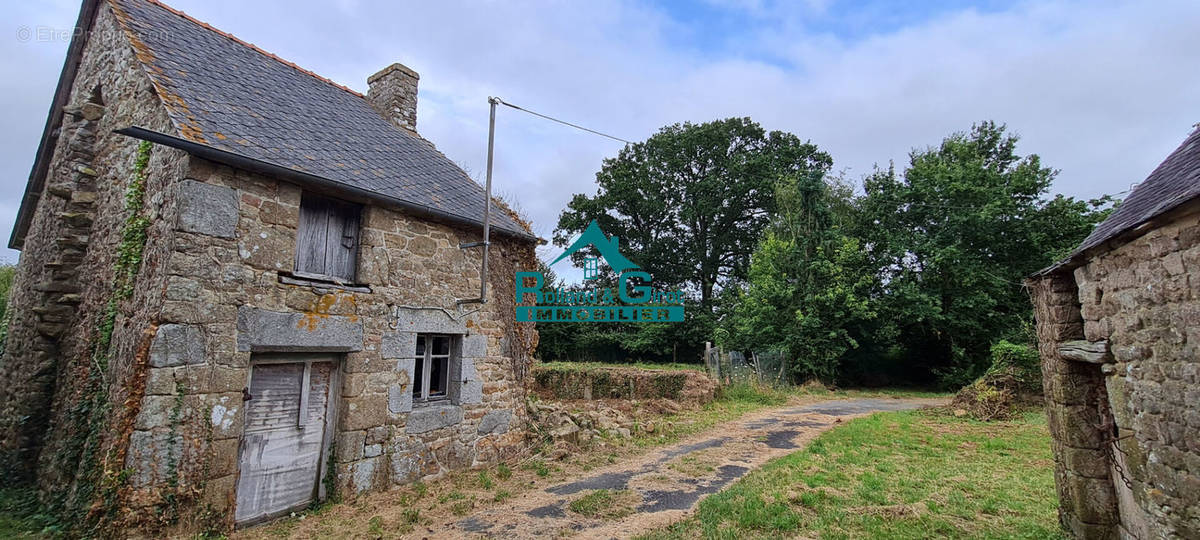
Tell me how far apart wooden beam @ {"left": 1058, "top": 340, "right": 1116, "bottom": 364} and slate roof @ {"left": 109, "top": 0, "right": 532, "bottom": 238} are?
6.41 m

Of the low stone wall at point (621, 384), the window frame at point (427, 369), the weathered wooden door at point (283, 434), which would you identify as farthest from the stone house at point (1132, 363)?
the low stone wall at point (621, 384)

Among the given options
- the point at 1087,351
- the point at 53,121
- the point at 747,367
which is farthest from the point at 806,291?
the point at 53,121

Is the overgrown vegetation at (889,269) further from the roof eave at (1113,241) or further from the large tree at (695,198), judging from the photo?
the roof eave at (1113,241)

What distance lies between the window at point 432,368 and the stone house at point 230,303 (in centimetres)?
3

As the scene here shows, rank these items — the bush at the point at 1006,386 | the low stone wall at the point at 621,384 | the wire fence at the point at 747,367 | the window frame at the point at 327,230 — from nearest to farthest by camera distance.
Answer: the window frame at the point at 327,230, the bush at the point at 1006,386, the low stone wall at the point at 621,384, the wire fence at the point at 747,367

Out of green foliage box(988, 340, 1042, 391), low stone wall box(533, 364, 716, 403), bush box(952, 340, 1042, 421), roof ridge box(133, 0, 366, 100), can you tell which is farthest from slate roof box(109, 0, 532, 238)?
green foliage box(988, 340, 1042, 391)

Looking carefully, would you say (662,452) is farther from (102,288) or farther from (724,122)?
(724,122)

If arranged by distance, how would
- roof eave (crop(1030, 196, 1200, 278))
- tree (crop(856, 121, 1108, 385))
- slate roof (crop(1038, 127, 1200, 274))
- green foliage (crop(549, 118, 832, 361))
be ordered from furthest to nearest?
1. green foliage (crop(549, 118, 832, 361))
2. tree (crop(856, 121, 1108, 385))
3. slate roof (crop(1038, 127, 1200, 274))
4. roof eave (crop(1030, 196, 1200, 278))

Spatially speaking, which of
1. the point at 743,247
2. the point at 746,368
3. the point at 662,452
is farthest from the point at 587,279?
the point at 662,452

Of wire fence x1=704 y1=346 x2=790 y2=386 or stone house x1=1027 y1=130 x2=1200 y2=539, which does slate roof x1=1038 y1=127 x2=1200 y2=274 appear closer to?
stone house x1=1027 y1=130 x2=1200 y2=539

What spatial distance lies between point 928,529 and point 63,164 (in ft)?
35.7

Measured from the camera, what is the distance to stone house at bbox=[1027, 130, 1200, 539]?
3.12m

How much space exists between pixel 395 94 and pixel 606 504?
827 centimetres

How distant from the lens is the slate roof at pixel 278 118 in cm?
552
